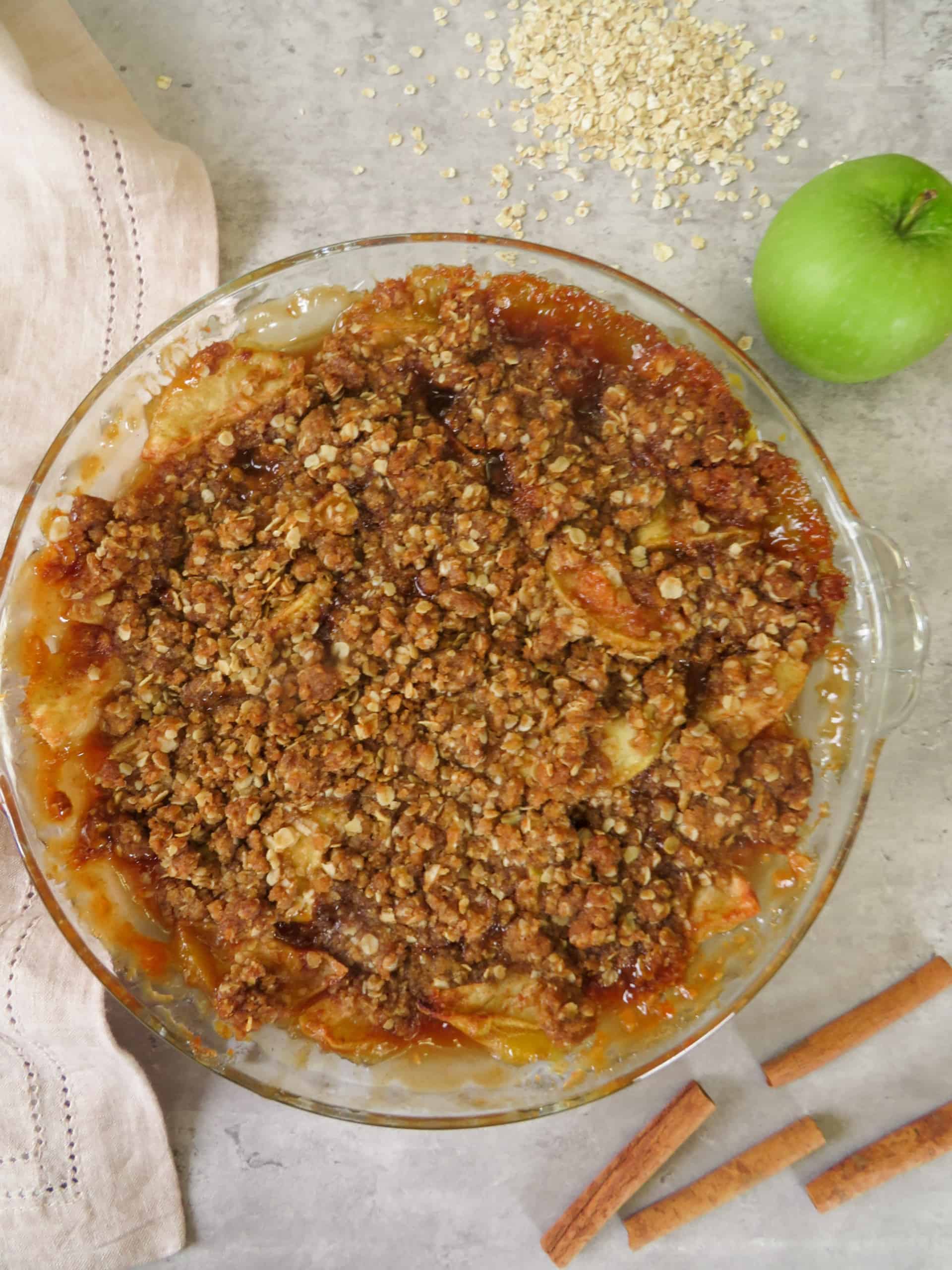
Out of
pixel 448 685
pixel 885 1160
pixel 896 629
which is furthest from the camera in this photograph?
pixel 885 1160

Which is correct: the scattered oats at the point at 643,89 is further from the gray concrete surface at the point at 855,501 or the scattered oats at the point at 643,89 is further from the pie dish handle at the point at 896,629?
the pie dish handle at the point at 896,629

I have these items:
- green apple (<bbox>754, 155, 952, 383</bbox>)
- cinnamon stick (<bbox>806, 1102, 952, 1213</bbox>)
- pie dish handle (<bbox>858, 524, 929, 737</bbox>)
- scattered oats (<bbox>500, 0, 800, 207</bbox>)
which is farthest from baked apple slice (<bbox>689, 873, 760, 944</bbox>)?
scattered oats (<bbox>500, 0, 800, 207</bbox>)

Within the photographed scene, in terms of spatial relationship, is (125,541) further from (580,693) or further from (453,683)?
(580,693)

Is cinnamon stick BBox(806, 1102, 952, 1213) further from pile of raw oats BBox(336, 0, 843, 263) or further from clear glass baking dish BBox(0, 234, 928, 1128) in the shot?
pile of raw oats BBox(336, 0, 843, 263)

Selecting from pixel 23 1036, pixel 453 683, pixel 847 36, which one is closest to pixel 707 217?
pixel 847 36

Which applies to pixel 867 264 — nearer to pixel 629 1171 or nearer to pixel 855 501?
pixel 855 501

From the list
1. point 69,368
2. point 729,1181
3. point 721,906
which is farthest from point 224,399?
point 729,1181

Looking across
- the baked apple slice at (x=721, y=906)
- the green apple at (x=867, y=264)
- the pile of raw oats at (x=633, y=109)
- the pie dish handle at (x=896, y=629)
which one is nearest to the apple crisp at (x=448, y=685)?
the baked apple slice at (x=721, y=906)
